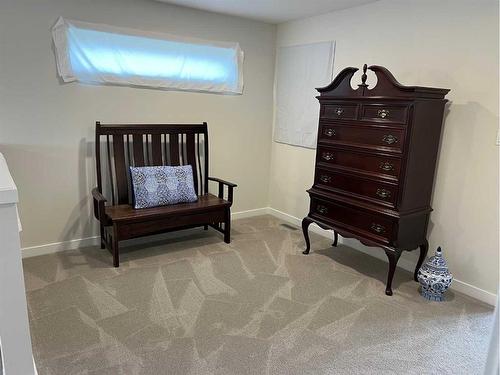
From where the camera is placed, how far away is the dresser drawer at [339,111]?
290 cm

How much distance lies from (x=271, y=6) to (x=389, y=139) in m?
1.70

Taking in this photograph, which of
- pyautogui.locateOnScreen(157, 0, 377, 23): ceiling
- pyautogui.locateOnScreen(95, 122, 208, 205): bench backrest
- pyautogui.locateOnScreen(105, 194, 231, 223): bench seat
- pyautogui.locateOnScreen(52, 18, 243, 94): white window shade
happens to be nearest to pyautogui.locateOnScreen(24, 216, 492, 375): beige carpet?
pyautogui.locateOnScreen(105, 194, 231, 223): bench seat

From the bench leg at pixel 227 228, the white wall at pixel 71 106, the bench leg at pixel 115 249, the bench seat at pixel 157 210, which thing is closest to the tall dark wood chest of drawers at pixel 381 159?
the bench leg at pixel 227 228

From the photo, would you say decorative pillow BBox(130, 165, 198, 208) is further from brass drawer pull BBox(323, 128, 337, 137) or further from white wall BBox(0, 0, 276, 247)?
Result: brass drawer pull BBox(323, 128, 337, 137)

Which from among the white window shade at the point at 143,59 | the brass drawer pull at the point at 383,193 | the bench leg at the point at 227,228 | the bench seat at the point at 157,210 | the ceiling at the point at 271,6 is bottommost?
the bench leg at the point at 227,228

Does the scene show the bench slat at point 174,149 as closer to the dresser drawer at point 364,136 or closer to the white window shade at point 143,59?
the white window shade at point 143,59

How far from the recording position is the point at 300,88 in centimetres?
403

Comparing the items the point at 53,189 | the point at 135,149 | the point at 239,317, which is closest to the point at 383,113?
the point at 239,317

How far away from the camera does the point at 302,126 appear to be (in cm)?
405

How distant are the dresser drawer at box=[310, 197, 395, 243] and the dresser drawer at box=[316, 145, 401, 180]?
31 cm

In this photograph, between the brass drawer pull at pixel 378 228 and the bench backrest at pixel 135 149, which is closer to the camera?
the brass drawer pull at pixel 378 228

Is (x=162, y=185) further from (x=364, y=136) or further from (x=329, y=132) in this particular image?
(x=364, y=136)

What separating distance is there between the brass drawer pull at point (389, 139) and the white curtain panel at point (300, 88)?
4.06 ft

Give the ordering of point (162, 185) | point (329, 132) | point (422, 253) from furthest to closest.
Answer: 1. point (162, 185)
2. point (329, 132)
3. point (422, 253)
